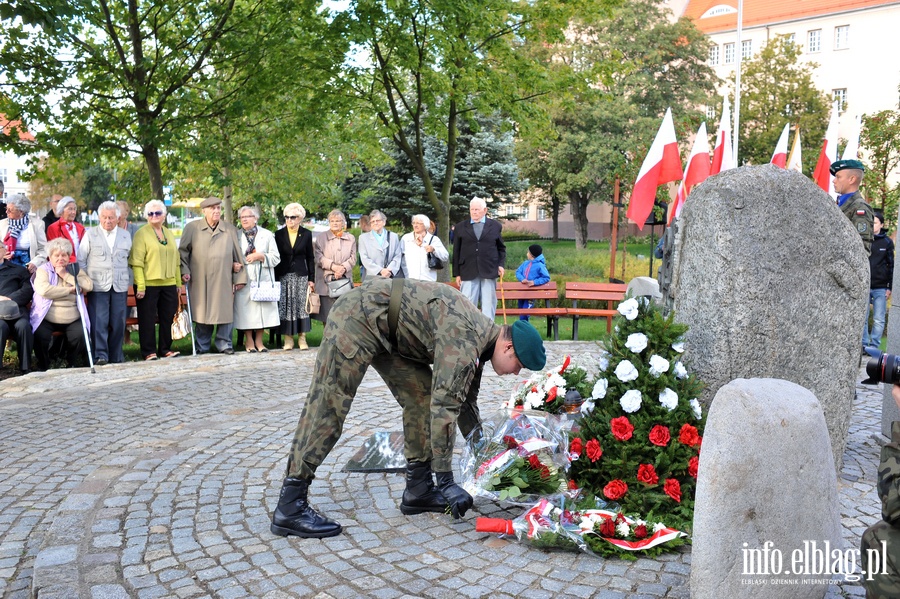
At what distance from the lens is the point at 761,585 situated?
341 cm

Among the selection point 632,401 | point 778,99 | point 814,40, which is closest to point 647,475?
point 632,401

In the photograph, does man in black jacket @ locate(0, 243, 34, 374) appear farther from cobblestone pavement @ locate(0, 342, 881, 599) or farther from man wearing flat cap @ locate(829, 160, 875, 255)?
man wearing flat cap @ locate(829, 160, 875, 255)

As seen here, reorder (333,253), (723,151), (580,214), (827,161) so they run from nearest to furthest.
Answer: (333,253)
(723,151)
(827,161)
(580,214)

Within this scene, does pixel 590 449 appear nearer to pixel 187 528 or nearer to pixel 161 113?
pixel 187 528

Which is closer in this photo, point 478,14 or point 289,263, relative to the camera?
point 289,263

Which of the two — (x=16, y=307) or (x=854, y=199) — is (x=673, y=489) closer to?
(x=854, y=199)

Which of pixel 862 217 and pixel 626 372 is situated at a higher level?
pixel 862 217

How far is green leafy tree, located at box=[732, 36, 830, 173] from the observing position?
4059 cm

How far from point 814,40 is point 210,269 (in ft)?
175

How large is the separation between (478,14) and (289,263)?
6.13 m

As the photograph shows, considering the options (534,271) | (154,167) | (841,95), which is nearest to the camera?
(154,167)

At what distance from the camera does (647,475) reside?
474 cm

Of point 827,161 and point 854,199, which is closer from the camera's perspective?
point 854,199

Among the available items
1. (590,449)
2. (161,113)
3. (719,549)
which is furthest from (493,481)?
(161,113)
